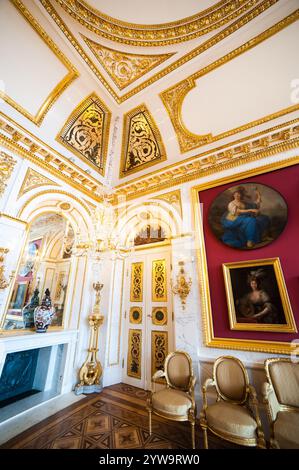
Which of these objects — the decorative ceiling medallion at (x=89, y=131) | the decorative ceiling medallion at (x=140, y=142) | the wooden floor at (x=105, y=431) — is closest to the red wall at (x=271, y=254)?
the wooden floor at (x=105, y=431)

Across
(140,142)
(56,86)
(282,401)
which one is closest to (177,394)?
(282,401)

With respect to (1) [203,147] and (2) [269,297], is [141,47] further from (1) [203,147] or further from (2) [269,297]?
(2) [269,297]

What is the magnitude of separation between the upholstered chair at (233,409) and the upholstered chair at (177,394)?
236mm

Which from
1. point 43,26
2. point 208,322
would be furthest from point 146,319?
point 43,26

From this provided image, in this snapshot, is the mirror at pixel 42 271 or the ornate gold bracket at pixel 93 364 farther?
the ornate gold bracket at pixel 93 364

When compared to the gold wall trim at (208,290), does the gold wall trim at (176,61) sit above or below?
above

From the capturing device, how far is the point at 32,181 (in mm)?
4086

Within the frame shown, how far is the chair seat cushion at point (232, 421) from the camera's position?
2.06 m

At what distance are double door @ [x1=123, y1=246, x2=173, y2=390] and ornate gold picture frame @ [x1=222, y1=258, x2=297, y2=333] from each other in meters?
1.52

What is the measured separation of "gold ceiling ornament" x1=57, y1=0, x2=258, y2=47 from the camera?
3018 millimetres

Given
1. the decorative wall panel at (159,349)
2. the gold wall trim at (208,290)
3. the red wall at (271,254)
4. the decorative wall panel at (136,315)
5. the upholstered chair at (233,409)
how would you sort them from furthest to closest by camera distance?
1. the decorative wall panel at (136,315)
2. the decorative wall panel at (159,349)
3. the red wall at (271,254)
4. the gold wall trim at (208,290)
5. the upholstered chair at (233,409)

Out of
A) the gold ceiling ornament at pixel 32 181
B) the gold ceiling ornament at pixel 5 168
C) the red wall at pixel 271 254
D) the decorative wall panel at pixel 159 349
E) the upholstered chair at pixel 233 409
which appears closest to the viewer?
the upholstered chair at pixel 233 409

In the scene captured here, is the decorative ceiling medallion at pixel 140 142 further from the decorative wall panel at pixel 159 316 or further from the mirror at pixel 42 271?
the decorative wall panel at pixel 159 316
